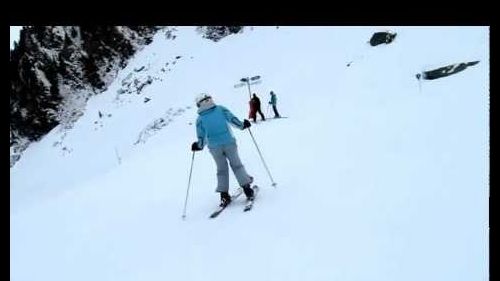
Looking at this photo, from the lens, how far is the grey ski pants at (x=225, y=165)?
23.4ft

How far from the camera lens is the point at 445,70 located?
19969 millimetres

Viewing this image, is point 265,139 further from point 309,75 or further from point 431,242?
point 309,75

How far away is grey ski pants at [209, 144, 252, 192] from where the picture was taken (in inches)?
281

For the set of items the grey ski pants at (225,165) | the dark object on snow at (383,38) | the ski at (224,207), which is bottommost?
the ski at (224,207)

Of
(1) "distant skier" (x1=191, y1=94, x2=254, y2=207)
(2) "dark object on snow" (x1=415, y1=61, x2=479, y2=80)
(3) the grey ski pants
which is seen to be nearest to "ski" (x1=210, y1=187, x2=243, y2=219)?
(1) "distant skier" (x1=191, y1=94, x2=254, y2=207)

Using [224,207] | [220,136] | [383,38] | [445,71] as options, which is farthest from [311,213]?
[383,38]

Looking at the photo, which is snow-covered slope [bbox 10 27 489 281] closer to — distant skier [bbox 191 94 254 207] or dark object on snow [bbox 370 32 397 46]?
distant skier [bbox 191 94 254 207]

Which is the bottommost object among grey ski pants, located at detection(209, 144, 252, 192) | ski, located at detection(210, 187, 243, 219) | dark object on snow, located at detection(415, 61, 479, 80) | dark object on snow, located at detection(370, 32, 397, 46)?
dark object on snow, located at detection(415, 61, 479, 80)

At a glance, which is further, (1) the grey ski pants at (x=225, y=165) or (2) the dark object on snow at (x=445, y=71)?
(2) the dark object on snow at (x=445, y=71)

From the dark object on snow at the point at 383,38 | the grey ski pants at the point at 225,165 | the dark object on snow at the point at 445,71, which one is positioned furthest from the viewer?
the dark object on snow at the point at 383,38

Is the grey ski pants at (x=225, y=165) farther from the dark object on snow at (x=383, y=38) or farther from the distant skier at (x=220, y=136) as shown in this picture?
the dark object on snow at (x=383, y=38)

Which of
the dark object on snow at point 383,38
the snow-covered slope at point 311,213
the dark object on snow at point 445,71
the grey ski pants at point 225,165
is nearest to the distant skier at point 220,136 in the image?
the grey ski pants at point 225,165

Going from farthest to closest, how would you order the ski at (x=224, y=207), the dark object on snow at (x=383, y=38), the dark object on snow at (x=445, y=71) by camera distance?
1. the dark object on snow at (x=383, y=38)
2. the dark object on snow at (x=445, y=71)
3. the ski at (x=224, y=207)
